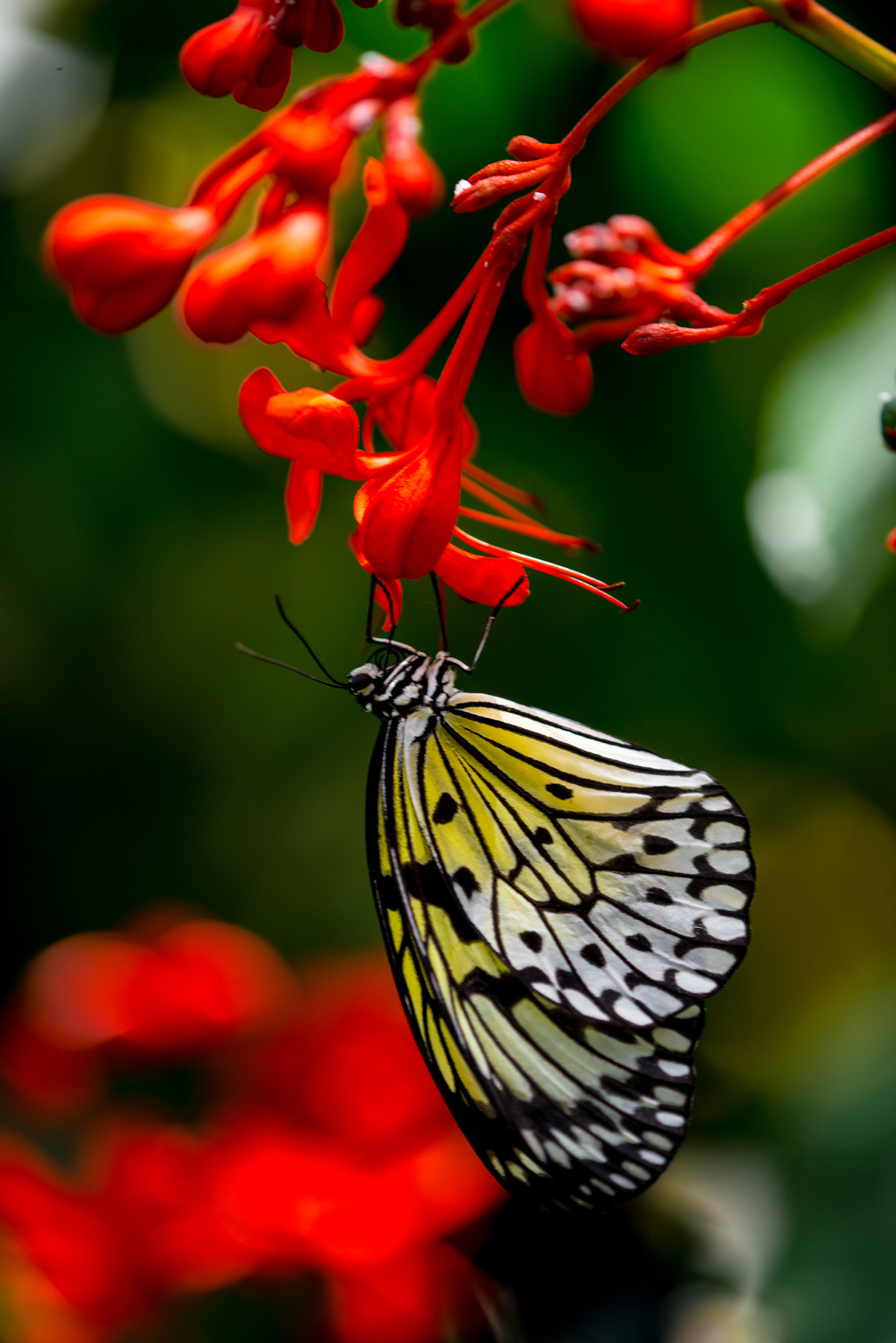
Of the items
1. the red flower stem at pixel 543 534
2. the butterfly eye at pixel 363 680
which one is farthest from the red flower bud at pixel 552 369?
the butterfly eye at pixel 363 680

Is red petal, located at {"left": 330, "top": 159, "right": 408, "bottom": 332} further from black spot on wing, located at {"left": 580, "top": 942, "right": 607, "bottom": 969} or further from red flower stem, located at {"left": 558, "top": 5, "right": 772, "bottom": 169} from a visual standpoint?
black spot on wing, located at {"left": 580, "top": 942, "right": 607, "bottom": 969}

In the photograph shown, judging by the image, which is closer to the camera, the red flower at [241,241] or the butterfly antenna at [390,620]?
the red flower at [241,241]

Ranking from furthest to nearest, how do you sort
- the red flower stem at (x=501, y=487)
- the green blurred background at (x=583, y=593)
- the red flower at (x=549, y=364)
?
the green blurred background at (x=583, y=593) → the red flower stem at (x=501, y=487) → the red flower at (x=549, y=364)

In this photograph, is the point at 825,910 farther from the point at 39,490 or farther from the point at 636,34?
the point at 636,34

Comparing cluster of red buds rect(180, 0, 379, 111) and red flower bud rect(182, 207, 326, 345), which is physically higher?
cluster of red buds rect(180, 0, 379, 111)

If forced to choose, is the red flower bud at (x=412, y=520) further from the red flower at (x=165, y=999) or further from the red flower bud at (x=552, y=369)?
the red flower at (x=165, y=999)

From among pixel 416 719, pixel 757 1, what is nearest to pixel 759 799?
pixel 416 719

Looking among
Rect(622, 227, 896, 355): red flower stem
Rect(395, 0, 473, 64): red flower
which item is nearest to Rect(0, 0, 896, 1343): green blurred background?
Rect(622, 227, 896, 355): red flower stem
